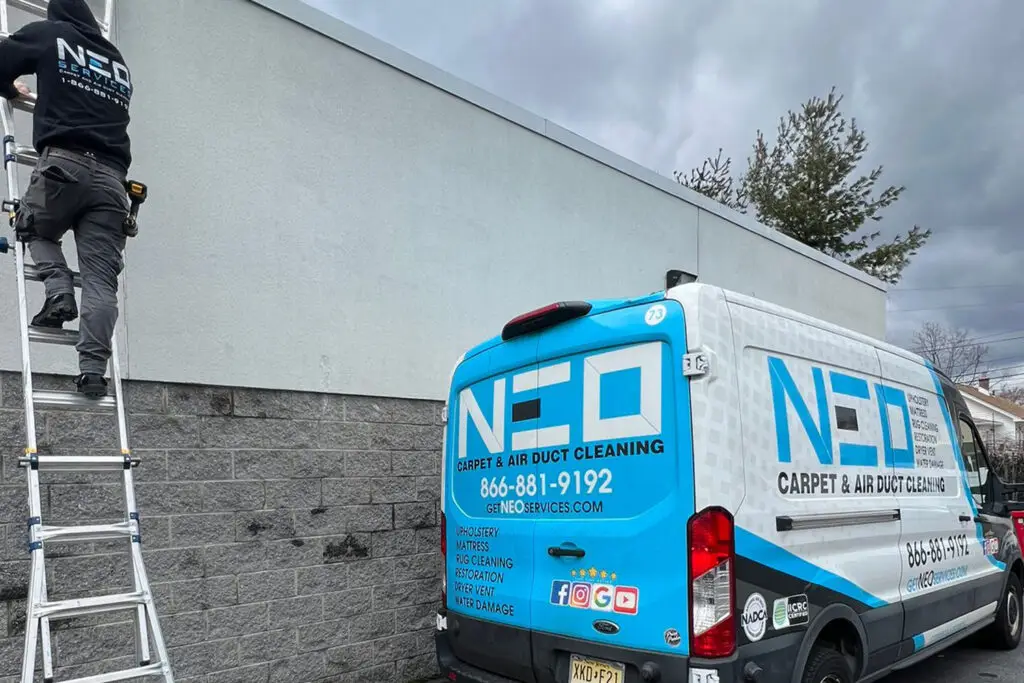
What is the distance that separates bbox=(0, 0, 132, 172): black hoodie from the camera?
126 inches

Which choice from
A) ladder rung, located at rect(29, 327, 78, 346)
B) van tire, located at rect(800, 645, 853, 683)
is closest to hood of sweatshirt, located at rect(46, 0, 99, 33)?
ladder rung, located at rect(29, 327, 78, 346)

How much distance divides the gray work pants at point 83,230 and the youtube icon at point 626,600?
2.44 m

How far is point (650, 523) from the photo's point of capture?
3.09 meters

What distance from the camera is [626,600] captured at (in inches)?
124

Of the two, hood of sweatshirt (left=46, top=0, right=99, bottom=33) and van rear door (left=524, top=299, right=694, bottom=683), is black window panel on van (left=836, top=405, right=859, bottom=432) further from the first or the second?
hood of sweatshirt (left=46, top=0, right=99, bottom=33)

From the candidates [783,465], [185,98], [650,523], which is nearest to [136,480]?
[185,98]

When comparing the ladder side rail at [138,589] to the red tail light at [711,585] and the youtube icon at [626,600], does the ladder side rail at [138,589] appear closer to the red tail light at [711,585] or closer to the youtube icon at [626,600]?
the youtube icon at [626,600]

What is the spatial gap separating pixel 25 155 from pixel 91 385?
1.15 meters

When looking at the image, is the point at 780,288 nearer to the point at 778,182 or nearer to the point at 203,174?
the point at 203,174

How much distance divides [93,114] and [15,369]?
1.47 meters

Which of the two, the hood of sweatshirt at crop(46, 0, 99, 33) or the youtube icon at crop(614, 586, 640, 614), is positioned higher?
the hood of sweatshirt at crop(46, 0, 99, 33)

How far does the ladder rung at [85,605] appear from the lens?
2.56 m

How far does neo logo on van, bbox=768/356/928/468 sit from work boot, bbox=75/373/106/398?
9.69 feet

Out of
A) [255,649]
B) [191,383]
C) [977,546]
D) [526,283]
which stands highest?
[526,283]
